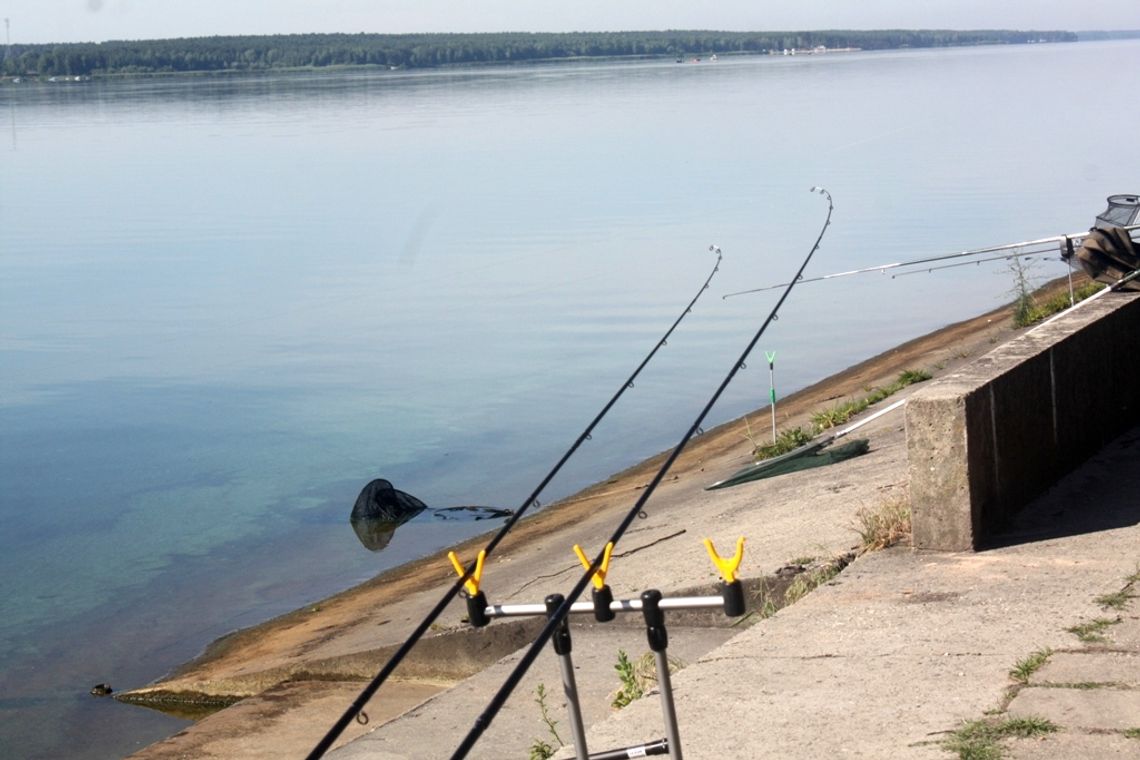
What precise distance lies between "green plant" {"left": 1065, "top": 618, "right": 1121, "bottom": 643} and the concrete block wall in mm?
996

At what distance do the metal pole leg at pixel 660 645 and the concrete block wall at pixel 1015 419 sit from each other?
289 cm

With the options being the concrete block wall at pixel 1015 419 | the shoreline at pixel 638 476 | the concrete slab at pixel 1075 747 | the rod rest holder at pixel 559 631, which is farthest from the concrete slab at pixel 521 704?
the shoreline at pixel 638 476

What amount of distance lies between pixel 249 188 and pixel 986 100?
47307 mm

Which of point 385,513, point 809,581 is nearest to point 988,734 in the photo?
point 809,581

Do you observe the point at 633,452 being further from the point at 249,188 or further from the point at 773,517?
the point at 249,188

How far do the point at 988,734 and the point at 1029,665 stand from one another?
0.58m

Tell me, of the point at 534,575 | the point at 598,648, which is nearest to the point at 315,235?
the point at 534,575

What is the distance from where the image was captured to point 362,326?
950 inches

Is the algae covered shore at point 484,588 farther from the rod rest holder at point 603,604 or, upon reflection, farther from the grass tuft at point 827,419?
the rod rest holder at point 603,604

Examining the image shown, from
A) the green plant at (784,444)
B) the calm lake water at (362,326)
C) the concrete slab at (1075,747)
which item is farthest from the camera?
the calm lake water at (362,326)

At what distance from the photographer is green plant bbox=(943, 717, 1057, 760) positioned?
168 inches

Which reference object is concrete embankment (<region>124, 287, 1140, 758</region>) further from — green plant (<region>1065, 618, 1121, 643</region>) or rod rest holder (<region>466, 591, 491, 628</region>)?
rod rest holder (<region>466, 591, 491, 628</region>)

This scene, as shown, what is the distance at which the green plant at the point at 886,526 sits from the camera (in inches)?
260

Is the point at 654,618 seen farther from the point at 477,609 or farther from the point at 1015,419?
the point at 1015,419
